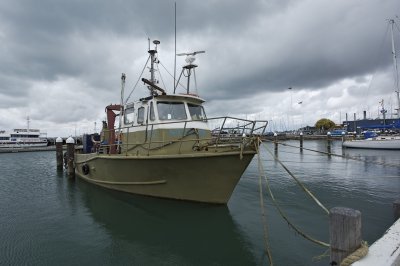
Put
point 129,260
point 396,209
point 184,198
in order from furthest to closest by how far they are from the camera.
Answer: point 184,198 < point 129,260 < point 396,209

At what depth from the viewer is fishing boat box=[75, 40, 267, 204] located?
7.87 metres

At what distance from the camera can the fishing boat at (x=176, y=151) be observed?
25.8ft

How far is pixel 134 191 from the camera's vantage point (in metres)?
9.98

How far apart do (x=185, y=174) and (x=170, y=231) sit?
1770 millimetres

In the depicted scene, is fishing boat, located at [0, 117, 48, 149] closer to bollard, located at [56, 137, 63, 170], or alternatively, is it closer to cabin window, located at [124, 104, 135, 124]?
bollard, located at [56, 137, 63, 170]

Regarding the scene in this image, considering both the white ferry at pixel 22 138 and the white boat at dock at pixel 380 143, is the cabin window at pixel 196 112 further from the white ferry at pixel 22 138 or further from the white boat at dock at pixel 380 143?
the white ferry at pixel 22 138

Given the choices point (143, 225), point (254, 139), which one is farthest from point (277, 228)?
point (143, 225)

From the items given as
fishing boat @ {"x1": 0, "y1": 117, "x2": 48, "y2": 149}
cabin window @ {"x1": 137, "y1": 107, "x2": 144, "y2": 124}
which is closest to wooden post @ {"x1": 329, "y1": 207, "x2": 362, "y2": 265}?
cabin window @ {"x1": 137, "y1": 107, "x2": 144, "y2": 124}

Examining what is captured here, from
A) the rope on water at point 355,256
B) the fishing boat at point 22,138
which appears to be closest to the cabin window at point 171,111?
the rope on water at point 355,256

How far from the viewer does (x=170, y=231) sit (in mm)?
7125

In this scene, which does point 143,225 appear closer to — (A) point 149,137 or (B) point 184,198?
(B) point 184,198

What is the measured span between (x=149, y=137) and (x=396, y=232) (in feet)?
24.4

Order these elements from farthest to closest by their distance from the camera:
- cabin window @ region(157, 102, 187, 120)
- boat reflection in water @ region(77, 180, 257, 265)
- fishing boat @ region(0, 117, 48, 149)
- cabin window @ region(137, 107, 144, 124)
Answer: fishing boat @ region(0, 117, 48, 149), cabin window @ region(137, 107, 144, 124), cabin window @ region(157, 102, 187, 120), boat reflection in water @ region(77, 180, 257, 265)

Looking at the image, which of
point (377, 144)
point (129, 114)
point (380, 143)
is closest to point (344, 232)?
point (129, 114)
